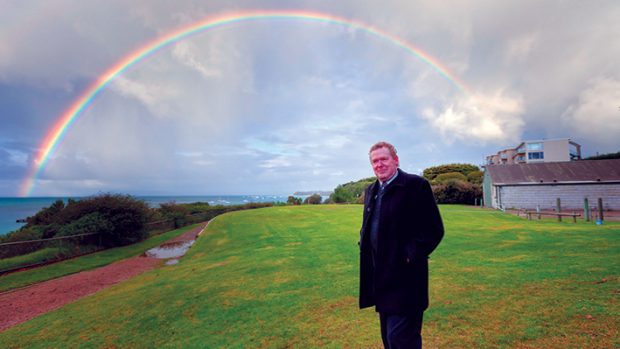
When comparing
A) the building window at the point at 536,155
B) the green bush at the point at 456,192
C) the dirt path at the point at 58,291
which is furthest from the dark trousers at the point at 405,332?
the building window at the point at 536,155

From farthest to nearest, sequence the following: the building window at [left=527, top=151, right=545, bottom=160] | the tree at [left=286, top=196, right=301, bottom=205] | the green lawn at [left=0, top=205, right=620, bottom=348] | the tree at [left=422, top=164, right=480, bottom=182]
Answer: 1. the building window at [left=527, top=151, right=545, bottom=160]
2. the tree at [left=422, top=164, right=480, bottom=182]
3. the tree at [left=286, top=196, right=301, bottom=205]
4. the green lawn at [left=0, top=205, right=620, bottom=348]

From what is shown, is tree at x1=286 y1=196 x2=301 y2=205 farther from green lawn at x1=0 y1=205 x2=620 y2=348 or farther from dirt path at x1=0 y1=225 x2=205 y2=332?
green lawn at x1=0 y1=205 x2=620 y2=348

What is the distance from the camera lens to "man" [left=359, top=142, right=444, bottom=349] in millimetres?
2752

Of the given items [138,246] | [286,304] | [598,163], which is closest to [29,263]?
[138,246]

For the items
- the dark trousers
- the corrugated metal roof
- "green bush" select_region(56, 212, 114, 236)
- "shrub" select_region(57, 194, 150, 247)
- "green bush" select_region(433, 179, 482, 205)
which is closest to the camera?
the dark trousers

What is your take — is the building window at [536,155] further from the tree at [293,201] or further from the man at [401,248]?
the man at [401,248]

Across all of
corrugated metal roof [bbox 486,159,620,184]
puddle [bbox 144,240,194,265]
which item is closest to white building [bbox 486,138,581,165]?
corrugated metal roof [bbox 486,159,620,184]

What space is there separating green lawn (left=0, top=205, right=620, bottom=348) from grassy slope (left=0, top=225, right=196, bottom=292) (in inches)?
275

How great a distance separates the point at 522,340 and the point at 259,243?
13.8 metres

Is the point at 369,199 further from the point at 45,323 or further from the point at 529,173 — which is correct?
the point at 529,173

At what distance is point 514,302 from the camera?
16.0 ft

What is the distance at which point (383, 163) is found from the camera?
3.05 m

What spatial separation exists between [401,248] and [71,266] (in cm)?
1895

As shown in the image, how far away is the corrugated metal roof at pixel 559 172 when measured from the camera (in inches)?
1131
